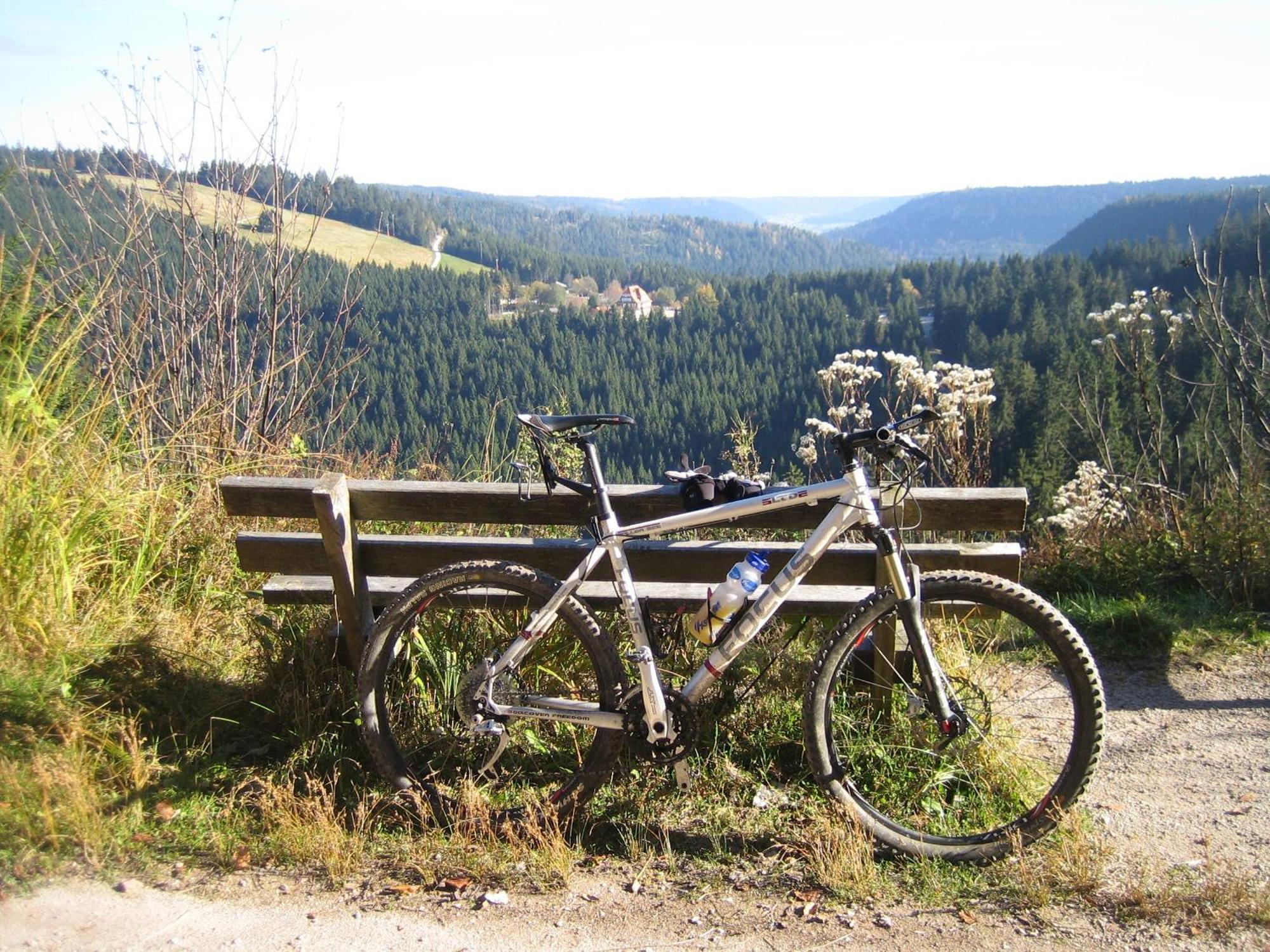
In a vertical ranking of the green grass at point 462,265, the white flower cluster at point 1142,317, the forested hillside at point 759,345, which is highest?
the green grass at point 462,265

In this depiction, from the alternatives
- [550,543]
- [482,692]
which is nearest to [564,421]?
[550,543]

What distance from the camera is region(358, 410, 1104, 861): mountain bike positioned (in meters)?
3.01

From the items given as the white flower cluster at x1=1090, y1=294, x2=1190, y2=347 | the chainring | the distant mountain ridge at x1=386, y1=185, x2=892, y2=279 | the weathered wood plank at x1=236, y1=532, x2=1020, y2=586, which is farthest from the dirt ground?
the distant mountain ridge at x1=386, y1=185, x2=892, y2=279

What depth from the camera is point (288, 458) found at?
5719 mm

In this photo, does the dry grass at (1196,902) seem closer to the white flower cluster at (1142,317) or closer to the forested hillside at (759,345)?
the white flower cluster at (1142,317)

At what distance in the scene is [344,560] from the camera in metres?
3.51

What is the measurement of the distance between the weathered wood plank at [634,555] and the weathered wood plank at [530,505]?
0.10 metres

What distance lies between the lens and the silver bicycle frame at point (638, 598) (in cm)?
301

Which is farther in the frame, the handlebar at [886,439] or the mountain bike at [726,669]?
the mountain bike at [726,669]

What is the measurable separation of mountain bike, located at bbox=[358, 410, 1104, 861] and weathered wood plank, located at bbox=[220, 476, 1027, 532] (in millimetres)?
160

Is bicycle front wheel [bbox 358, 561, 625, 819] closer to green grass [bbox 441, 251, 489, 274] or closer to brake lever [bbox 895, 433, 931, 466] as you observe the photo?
brake lever [bbox 895, 433, 931, 466]

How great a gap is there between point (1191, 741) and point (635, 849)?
2352 millimetres

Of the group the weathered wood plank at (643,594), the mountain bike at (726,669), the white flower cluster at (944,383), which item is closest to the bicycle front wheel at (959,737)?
the mountain bike at (726,669)

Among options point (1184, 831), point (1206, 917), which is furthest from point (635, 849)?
point (1184, 831)
